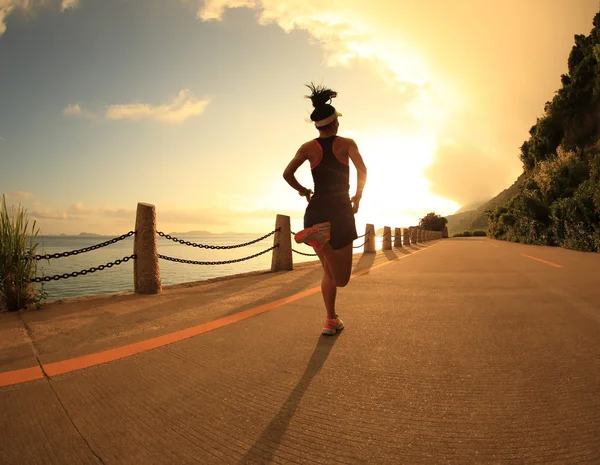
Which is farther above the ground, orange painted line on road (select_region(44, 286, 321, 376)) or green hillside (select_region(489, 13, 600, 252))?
green hillside (select_region(489, 13, 600, 252))

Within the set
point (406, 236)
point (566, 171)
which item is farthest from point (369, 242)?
point (566, 171)

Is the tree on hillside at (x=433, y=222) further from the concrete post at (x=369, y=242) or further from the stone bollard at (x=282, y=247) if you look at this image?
the stone bollard at (x=282, y=247)

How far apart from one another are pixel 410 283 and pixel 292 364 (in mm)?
4518

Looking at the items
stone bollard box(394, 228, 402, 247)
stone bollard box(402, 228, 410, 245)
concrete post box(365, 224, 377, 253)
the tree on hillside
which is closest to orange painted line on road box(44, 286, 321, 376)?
concrete post box(365, 224, 377, 253)

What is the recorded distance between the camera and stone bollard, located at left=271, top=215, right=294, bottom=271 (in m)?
8.69

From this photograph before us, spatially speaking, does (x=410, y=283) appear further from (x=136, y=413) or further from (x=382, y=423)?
(x=136, y=413)

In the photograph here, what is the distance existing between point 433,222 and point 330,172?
233 feet

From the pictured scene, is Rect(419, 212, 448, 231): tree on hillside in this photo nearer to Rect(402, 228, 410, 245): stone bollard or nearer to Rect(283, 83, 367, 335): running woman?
Rect(402, 228, 410, 245): stone bollard

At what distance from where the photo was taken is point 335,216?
Result: 10.3 feet

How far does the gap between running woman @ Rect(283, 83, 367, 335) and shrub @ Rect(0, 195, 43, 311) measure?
3.82 m

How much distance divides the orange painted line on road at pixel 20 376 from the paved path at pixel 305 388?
2 cm

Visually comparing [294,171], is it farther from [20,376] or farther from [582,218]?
[582,218]

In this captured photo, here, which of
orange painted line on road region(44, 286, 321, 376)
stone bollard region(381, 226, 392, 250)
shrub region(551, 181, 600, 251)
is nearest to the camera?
orange painted line on road region(44, 286, 321, 376)

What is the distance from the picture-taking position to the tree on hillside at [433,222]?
68.2 meters
